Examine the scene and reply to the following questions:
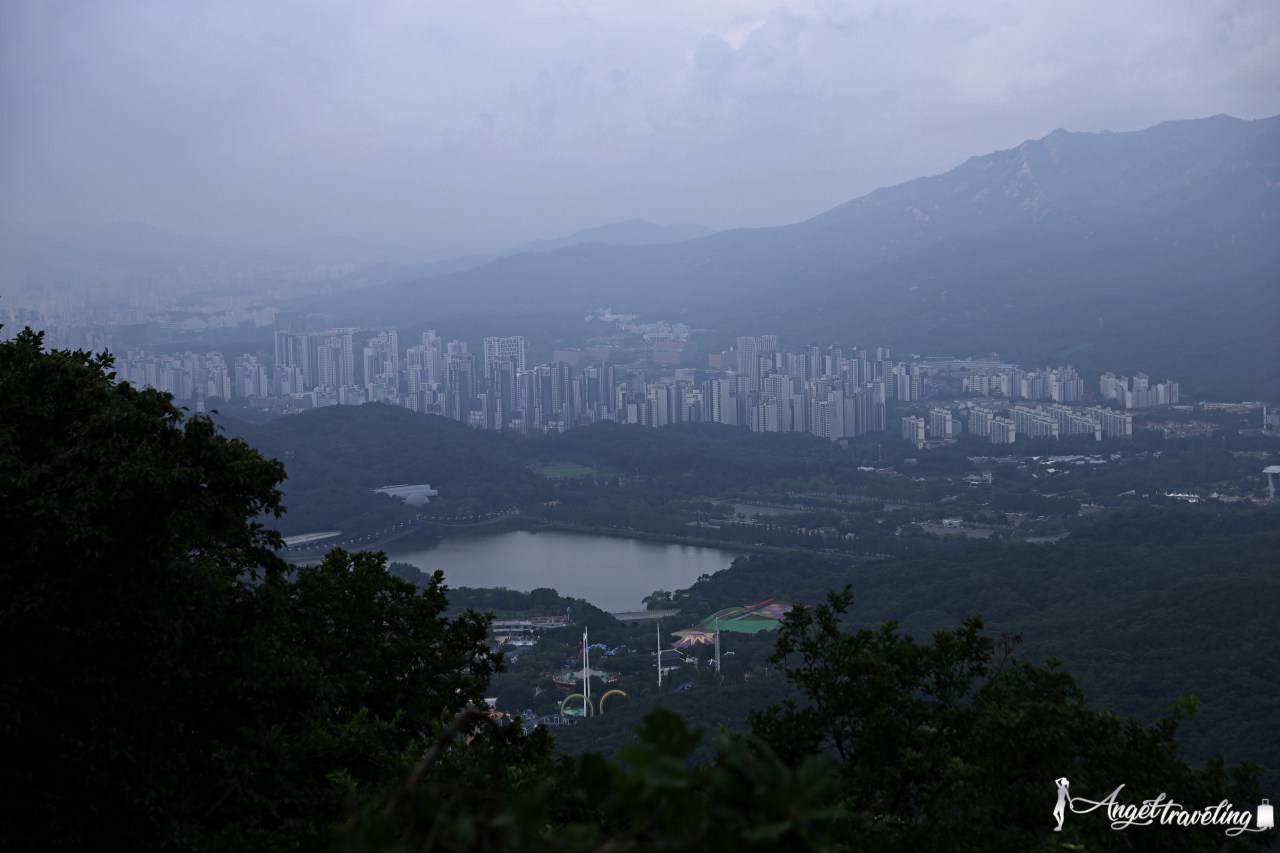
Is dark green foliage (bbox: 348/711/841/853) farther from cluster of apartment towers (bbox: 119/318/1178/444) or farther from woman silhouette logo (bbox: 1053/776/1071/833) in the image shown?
cluster of apartment towers (bbox: 119/318/1178/444)

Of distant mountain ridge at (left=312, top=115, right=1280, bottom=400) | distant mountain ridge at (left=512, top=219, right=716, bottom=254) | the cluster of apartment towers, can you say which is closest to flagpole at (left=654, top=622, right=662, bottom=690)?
the cluster of apartment towers

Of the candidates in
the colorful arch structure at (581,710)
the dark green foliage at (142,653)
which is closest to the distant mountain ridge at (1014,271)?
the colorful arch structure at (581,710)

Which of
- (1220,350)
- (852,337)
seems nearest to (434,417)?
(852,337)

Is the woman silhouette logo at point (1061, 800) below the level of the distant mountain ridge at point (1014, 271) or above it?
below

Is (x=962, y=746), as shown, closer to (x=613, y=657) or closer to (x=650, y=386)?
(x=613, y=657)

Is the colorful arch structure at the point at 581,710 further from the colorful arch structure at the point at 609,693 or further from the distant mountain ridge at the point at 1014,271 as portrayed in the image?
the distant mountain ridge at the point at 1014,271

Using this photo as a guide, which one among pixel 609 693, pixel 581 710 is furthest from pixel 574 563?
pixel 581 710
